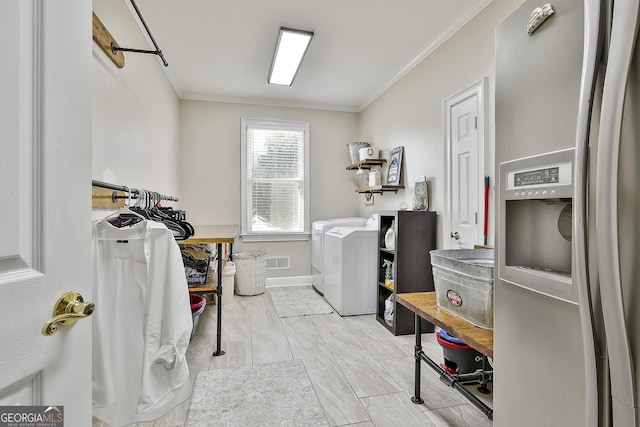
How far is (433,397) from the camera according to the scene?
1903mm

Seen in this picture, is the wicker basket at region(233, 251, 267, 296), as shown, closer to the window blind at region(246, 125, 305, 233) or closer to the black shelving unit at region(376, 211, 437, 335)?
the window blind at region(246, 125, 305, 233)

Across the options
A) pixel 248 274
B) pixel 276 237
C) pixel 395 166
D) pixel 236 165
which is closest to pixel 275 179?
pixel 236 165

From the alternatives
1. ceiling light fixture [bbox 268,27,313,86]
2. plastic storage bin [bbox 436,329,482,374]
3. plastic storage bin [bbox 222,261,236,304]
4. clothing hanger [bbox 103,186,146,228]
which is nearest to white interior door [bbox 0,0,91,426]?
clothing hanger [bbox 103,186,146,228]

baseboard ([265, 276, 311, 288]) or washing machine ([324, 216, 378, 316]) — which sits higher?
washing machine ([324, 216, 378, 316])

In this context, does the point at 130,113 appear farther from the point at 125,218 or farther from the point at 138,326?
the point at 138,326

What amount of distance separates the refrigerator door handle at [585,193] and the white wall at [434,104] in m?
1.67

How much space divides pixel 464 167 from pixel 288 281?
295cm

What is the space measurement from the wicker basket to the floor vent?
15.1 inches

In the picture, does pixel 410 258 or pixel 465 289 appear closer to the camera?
pixel 465 289

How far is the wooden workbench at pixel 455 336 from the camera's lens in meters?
1.29

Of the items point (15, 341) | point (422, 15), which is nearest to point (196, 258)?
point (15, 341)

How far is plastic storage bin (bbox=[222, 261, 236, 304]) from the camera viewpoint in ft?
12.0

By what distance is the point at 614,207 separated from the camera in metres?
0.62

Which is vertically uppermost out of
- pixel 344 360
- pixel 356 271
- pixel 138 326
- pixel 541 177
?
pixel 541 177
